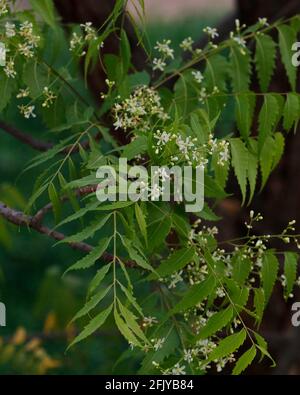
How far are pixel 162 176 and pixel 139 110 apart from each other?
1.04 feet

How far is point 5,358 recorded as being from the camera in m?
3.35

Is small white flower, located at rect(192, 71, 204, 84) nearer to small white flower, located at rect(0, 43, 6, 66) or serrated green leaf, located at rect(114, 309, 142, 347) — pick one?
small white flower, located at rect(0, 43, 6, 66)

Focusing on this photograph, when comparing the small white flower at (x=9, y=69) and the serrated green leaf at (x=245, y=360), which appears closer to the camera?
the serrated green leaf at (x=245, y=360)

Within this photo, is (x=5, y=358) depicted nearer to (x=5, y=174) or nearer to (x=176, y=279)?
(x=176, y=279)

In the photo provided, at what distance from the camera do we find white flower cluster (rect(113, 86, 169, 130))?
1.83 metres

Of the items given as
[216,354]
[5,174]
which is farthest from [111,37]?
[5,174]

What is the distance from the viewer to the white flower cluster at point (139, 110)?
1.83 metres

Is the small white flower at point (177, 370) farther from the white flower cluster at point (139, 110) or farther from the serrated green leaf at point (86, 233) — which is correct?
the white flower cluster at point (139, 110)

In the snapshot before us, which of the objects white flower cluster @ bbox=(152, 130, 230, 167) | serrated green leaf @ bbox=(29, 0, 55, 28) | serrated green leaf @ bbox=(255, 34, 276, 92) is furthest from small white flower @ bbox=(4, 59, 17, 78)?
serrated green leaf @ bbox=(255, 34, 276, 92)

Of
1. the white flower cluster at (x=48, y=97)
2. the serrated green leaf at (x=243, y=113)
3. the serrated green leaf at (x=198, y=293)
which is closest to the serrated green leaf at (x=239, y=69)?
the serrated green leaf at (x=243, y=113)

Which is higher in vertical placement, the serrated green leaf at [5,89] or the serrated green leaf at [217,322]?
the serrated green leaf at [5,89]

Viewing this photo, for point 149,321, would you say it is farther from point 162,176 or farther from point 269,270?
point 162,176

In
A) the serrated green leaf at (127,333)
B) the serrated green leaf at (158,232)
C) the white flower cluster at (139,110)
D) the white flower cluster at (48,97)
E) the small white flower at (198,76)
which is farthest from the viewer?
the small white flower at (198,76)
